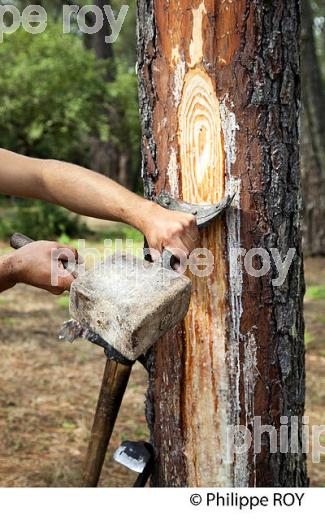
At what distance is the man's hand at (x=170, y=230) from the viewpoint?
2.06 meters

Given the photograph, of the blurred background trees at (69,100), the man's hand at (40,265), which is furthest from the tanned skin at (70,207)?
the blurred background trees at (69,100)

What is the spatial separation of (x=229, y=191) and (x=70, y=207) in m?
0.57

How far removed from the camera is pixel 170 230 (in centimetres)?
206

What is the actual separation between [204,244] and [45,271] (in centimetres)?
57

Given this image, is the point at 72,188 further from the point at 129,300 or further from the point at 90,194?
the point at 129,300

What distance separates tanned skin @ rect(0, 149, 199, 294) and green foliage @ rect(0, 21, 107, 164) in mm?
8237

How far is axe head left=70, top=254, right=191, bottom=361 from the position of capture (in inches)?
74.5

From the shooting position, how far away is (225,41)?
2154mm

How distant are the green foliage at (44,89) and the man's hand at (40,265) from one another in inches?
341

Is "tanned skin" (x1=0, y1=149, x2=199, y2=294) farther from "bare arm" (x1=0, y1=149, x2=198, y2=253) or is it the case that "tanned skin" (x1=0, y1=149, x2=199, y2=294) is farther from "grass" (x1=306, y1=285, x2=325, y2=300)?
"grass" (x1=306, y1=285, x2=325, y2=300)

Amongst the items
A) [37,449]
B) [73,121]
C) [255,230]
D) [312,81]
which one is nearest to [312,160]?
[312,81]

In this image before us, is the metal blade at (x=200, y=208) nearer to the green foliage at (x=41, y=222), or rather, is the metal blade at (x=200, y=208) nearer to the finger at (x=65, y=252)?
the finger at (x=65, y=252)

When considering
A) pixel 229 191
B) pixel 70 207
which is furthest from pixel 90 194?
pixel 229 191

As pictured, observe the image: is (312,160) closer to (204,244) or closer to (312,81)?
(312,81)
